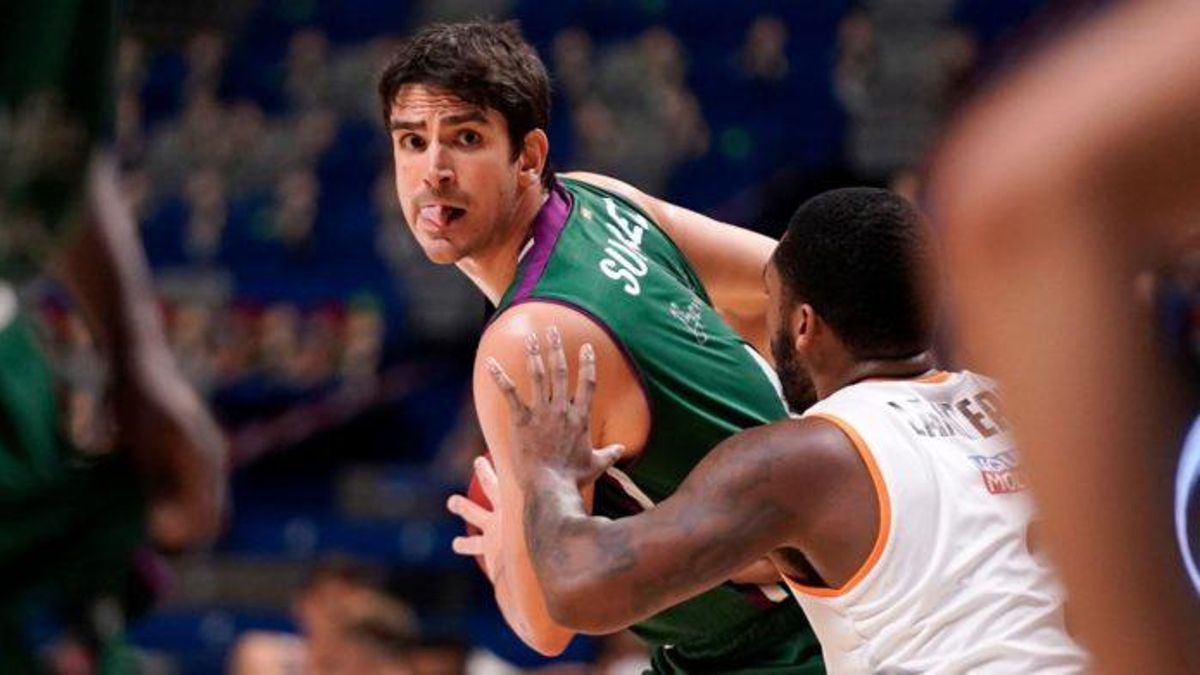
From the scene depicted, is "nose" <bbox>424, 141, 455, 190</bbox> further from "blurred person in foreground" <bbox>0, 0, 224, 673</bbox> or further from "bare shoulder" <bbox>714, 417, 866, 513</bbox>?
"blurred person in foreground" <bbox>0, 0, 224, 673</bbox>

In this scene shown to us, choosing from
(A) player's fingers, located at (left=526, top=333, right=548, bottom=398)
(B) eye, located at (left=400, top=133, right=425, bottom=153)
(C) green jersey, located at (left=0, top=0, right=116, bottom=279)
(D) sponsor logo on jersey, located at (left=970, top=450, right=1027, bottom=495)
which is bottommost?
(D) sponsor logo on jersey, located at (left=970, top=450, right=1027, bottom=495)

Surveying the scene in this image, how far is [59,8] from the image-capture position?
1612mm

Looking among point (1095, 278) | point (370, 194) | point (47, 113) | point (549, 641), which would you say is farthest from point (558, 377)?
point (370, 194)

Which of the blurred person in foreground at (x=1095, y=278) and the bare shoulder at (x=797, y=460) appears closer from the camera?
the blurred person in foreground at (x=1095, y=278)

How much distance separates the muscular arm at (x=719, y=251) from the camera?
4027mm

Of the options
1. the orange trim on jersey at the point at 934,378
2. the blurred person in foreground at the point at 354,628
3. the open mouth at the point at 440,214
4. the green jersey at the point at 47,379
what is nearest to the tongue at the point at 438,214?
the open mouth at the point at 440,214

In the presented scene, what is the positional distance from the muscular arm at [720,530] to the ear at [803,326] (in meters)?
0.28

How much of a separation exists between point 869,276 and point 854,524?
44 cm

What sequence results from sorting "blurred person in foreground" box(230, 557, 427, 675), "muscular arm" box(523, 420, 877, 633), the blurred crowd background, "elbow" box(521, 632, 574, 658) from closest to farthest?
"muscular arm" box(523, 420, 877, 633) → "elbow" box(521, 632, 574, 658) → "blurred person in foreground" box(230, 557, 427, 675) → the blurred crowd background

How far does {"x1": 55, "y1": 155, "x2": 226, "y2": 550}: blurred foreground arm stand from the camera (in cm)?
172

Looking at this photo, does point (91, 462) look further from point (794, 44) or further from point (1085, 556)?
point (794, 44)

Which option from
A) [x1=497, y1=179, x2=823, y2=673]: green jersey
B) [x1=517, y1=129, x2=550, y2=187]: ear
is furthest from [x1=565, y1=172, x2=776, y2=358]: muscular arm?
[x1=517, y1=129, x2=550, y2=187]: ear

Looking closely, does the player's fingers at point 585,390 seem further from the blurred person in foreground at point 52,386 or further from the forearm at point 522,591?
the blurred person in foreground at point 52,386

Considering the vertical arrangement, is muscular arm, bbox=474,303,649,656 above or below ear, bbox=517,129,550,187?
below
